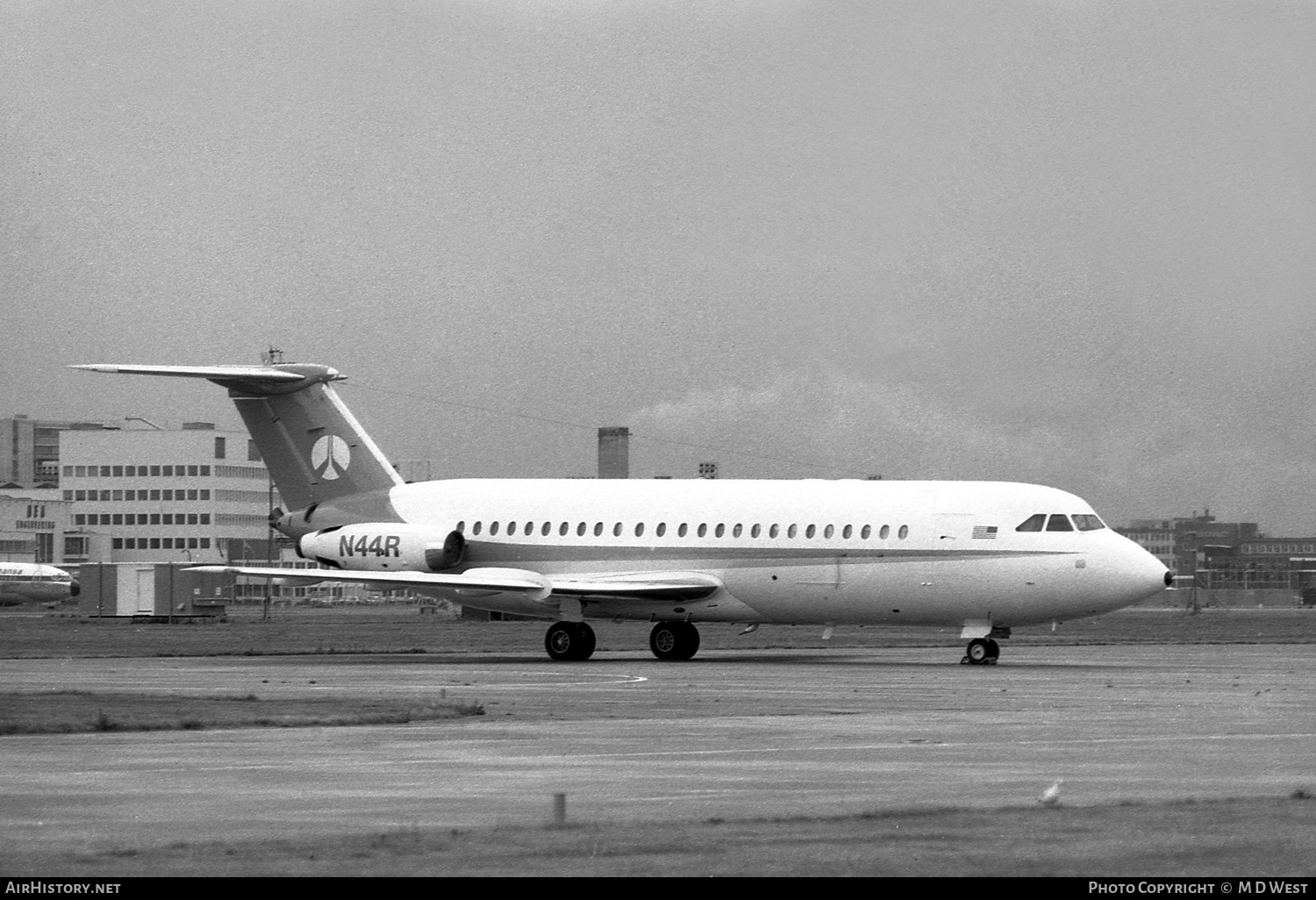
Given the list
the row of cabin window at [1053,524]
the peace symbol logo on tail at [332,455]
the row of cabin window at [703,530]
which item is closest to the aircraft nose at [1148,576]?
the row of cabin window at [1053,524]

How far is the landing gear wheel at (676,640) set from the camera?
5266cm

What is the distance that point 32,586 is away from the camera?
15412 cm

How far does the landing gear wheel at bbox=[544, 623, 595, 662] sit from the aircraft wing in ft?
2.65

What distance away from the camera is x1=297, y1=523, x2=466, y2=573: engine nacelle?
5388cm

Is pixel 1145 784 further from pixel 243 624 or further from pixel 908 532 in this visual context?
pixel 243 624

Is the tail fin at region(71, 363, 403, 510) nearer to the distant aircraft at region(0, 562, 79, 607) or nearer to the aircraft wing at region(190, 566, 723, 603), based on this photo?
the aircraft wing at region(190, 566, 723, 603)

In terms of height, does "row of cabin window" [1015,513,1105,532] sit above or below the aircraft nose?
above

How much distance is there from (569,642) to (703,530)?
158 inches

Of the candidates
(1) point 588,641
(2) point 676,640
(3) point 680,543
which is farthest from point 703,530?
(1) point 588,641

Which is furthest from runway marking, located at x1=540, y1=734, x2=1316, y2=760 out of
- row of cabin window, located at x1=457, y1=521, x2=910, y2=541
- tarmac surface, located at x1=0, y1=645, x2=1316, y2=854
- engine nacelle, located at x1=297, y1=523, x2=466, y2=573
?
engine nacelle, located at x1=297, y1=523, x2=466, y2=573

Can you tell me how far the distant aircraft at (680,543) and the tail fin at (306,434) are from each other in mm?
44

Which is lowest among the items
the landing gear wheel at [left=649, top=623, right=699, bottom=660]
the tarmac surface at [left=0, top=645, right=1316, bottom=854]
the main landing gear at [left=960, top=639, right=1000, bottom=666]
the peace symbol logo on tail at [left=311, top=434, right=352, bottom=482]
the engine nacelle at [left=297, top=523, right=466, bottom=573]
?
the tarmac surface at [left=0, top=645, right=1316, bottom=854]

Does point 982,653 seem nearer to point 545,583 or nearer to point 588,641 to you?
point 588,641

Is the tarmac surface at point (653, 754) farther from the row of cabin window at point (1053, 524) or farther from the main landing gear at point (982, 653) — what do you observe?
the row of cabin window at point (1053, 524)
